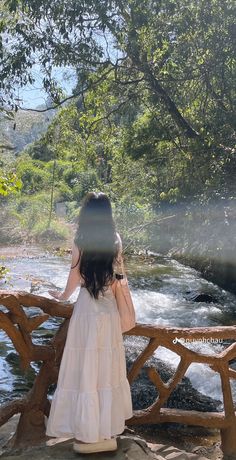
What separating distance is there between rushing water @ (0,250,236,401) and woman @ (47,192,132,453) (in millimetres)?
2262

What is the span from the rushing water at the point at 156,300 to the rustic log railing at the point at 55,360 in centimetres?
184

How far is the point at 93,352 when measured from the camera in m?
3.09

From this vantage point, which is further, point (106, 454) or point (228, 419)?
point (228, 419)

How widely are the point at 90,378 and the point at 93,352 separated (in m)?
0.15

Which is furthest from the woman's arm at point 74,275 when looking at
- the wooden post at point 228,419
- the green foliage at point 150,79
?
the green foliage at point 150,79

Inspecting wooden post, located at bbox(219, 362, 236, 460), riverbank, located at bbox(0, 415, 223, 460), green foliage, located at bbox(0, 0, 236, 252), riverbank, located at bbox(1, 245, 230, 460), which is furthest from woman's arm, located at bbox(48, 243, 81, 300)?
green foliage, located at bbox(0, 0, 236, 252)

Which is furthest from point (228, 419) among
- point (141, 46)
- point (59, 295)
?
point (141, 46)

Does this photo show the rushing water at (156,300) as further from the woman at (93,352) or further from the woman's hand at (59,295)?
the woman at (93,352)

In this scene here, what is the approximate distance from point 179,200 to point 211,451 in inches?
314

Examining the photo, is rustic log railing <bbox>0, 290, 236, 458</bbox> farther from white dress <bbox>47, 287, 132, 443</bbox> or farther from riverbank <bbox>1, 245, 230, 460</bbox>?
riverbank <bbox>1, 245, 230, 460</bbox>

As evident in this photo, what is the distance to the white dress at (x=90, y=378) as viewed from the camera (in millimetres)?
3035

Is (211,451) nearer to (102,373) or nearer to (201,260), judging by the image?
(102,373)

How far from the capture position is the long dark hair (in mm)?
3154

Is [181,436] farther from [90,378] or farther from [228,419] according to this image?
[90,378]
